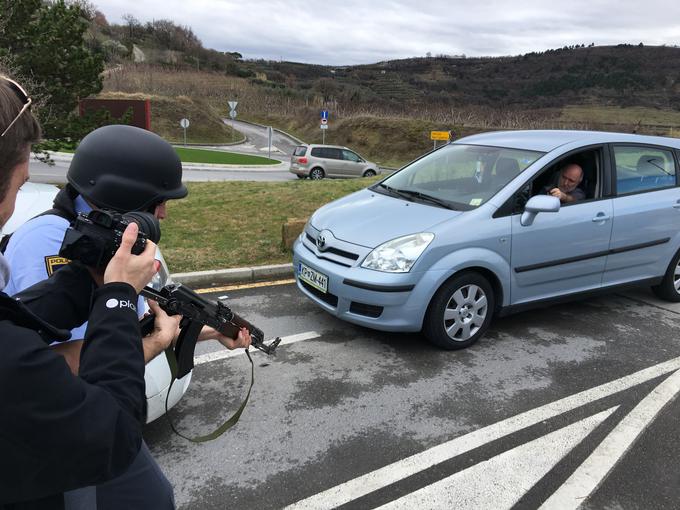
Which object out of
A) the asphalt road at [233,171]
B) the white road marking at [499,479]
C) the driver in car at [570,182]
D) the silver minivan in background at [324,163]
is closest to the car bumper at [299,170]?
the silver minivan in background at [324,163]

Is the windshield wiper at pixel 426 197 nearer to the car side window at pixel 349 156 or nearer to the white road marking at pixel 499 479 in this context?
the white road marking at pixel 499 479

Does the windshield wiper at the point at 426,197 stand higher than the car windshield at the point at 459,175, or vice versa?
the car windshield at the point at 459,175

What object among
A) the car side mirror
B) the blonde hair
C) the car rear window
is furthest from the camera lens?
the car rear window

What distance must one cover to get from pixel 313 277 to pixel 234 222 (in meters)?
3.90

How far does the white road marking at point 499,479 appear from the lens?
2.51m

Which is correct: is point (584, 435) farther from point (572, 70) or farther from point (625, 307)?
point (572, 70)

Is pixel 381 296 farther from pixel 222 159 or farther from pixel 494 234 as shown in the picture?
pixel 222 159

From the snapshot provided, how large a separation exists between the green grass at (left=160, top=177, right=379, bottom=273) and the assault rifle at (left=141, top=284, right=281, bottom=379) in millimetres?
4102

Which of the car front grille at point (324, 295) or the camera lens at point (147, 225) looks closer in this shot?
the camera lens at point (147, 225)

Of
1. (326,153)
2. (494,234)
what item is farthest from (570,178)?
(326,153)

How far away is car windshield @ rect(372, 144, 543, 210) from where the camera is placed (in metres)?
4.46

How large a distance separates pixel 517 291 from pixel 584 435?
144cm

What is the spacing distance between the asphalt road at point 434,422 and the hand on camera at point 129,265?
1.66 meters

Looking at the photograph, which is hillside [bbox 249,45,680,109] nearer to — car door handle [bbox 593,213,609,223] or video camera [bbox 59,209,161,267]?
car door handle [bbox 593,213,609,223]
